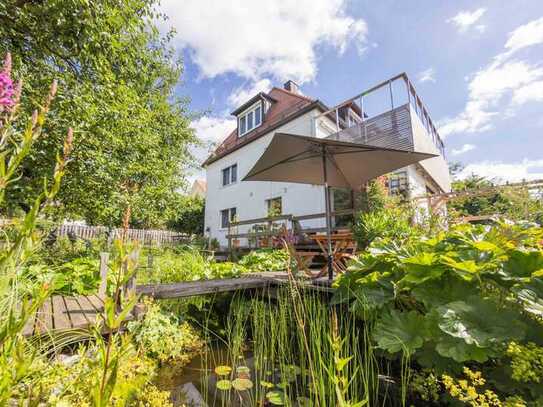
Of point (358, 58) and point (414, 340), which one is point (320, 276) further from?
point (358, 58)

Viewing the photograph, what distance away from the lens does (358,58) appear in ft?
26.9

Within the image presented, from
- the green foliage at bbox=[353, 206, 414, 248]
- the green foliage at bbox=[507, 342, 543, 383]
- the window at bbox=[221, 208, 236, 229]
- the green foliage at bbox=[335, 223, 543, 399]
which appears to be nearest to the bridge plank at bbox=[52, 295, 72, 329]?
the green foliage at bbox=[335, 223, 543, 399]

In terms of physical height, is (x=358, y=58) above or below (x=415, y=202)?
above

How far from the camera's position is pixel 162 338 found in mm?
2795

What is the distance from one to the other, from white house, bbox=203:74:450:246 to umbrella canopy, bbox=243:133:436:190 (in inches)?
136

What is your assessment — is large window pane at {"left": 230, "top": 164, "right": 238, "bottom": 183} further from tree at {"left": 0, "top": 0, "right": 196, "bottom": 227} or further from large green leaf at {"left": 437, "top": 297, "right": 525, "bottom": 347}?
large green leaf at {"left": 437, "top": 297, "right": 525, "bottom": 347}

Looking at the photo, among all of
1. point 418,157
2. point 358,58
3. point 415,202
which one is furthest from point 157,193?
point 415,202

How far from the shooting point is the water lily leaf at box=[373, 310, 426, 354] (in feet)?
5.32

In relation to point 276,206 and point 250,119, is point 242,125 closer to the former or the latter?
point 250,119

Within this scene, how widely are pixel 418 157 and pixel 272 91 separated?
13039 mm

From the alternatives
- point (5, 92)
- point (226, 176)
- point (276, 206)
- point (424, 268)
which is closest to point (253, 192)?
point (276, 206)

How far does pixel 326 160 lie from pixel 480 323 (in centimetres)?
318

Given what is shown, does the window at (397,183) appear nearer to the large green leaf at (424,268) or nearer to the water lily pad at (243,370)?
the large green leaf at (424,268)

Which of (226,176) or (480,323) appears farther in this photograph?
(226,176)
